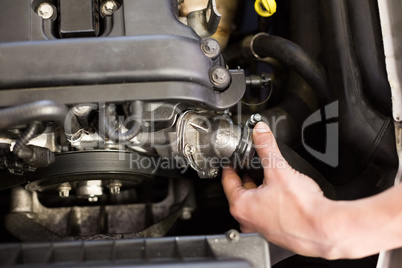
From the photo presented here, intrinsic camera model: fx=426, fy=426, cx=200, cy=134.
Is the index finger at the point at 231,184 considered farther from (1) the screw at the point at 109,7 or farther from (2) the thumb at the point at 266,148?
(1) the screw at the point at 109,7

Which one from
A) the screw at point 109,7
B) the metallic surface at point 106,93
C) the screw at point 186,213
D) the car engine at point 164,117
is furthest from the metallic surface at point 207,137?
the screw at point 186,213

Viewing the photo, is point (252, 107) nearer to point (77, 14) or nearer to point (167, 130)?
point (167, 130)

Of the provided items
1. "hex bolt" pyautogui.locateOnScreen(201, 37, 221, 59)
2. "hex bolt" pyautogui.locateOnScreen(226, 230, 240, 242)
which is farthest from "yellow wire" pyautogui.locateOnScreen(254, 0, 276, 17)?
"hex bolt" pyautogui.locateOnScreen(226, 230, 240, 242)

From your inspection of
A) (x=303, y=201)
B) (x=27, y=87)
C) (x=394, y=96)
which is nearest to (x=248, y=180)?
(x=303, y=201)

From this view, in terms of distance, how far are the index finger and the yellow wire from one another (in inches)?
16.0

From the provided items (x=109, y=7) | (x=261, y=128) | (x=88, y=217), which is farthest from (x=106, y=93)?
(x=88, y=217)

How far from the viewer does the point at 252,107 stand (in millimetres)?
1150

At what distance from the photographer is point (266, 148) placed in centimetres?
82

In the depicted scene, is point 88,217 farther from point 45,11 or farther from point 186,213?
point 45,11

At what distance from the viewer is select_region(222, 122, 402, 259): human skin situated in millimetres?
686

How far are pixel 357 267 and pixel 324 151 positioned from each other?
30cm

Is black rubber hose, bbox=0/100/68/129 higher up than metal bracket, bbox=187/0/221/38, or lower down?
lower down

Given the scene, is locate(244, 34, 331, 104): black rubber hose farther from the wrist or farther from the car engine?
the wrist

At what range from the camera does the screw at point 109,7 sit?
79 centimetres
